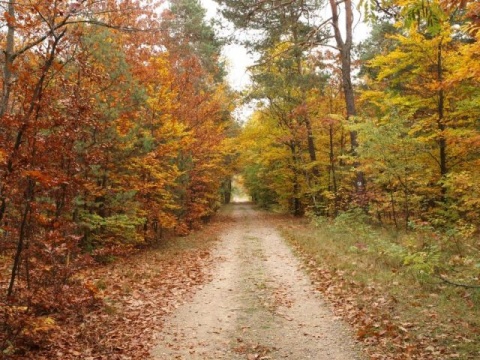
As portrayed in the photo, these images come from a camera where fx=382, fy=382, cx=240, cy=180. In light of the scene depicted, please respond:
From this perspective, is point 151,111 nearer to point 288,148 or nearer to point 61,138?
point 61,138

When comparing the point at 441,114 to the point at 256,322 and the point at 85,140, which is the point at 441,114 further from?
the point at 85,140

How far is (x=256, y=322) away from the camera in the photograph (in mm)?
7176

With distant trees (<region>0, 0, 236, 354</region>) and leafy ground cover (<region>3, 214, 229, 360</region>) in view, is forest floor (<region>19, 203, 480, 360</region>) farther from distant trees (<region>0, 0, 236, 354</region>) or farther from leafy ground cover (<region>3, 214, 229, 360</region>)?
distant trees (<region>0, 0, 236, 354</region>)

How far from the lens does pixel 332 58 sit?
21.2m

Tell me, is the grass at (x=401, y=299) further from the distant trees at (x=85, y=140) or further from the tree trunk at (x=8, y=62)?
the tree trunk at (x=8, y=62)

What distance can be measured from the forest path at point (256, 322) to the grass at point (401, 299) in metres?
0.47

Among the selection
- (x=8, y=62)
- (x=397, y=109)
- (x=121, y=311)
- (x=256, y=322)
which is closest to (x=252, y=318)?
(x=256, y=322)


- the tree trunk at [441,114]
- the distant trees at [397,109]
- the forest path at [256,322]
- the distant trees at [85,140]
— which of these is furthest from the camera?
the tree trunk at [441,114]

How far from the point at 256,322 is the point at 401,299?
9.34ft

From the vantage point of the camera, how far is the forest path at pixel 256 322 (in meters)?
5.98

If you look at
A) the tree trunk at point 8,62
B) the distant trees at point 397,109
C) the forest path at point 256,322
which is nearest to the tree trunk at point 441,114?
the distant trees at point 397,109

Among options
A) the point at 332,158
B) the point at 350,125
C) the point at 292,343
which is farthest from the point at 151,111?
the point at 332,158

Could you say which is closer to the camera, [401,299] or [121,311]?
[401,299]

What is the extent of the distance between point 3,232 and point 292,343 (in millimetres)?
5219
